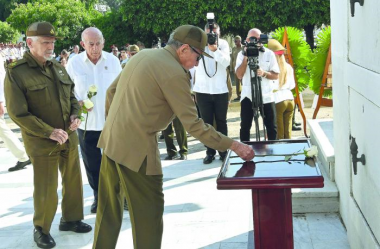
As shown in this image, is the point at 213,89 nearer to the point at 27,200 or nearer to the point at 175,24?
the point at 27,200

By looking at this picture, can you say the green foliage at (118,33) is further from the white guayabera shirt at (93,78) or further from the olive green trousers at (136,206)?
the olive green trousers at (136,206)

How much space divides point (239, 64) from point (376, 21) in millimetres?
4874

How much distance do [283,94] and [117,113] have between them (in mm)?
4839

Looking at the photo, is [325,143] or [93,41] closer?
[93,41]

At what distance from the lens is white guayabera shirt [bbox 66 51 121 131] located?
614cm

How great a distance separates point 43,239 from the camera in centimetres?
523

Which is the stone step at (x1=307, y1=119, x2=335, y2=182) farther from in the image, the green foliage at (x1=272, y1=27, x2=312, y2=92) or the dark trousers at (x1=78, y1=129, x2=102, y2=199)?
the dark trousers at (x1=78, y1=129, x2=102, y2=199)

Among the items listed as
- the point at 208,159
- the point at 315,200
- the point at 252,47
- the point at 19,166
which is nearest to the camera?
the point at 315,200

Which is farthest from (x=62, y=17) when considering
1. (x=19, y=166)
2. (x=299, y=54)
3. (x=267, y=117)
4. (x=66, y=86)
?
(x=66, y=86)

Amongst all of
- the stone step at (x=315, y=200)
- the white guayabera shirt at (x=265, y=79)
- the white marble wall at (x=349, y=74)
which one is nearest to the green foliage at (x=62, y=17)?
the white guayabera shirt at (x=265, y=79)

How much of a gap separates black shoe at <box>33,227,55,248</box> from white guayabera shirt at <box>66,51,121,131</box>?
1.32 metres

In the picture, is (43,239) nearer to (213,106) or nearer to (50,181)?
(50,181)

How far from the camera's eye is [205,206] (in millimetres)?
6172

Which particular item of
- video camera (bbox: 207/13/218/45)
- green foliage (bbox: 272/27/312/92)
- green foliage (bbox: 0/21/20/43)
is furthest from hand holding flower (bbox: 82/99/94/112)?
green foliage (bbox: 0/21/20/43)
